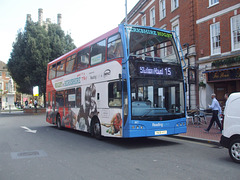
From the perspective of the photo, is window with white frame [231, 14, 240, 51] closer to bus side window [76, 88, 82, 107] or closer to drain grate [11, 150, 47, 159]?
bus side window [76, 88, 82, 107]

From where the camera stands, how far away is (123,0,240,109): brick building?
51.9ft

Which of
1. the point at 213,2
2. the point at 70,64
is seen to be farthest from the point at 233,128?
the point at 213,2

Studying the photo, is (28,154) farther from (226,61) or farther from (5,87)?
(5,87)

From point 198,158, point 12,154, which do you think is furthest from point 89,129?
point 198,158

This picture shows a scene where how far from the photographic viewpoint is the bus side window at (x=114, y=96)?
328 inches

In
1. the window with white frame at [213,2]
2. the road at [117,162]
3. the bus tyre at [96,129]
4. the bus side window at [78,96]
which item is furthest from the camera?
the window with white frame at [213,2]

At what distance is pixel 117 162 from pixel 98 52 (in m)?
5.14

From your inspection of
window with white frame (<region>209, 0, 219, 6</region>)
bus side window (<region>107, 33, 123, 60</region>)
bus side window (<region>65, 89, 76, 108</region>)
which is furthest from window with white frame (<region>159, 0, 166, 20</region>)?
bus side window (<region>107, 33, 123, 60</region>)

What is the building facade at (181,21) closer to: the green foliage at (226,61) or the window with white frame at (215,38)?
the green foliage at (226,61)

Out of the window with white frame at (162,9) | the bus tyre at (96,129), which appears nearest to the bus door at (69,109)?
the bus tyre at (96,129)

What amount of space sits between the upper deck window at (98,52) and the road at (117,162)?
3381 mm

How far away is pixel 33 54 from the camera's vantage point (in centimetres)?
3175

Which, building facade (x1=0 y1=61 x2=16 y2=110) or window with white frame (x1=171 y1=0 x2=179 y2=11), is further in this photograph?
building facade (x1=0 y1=61 x2=16 y2=110)

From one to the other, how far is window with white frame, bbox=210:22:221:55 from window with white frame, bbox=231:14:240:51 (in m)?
1.21
